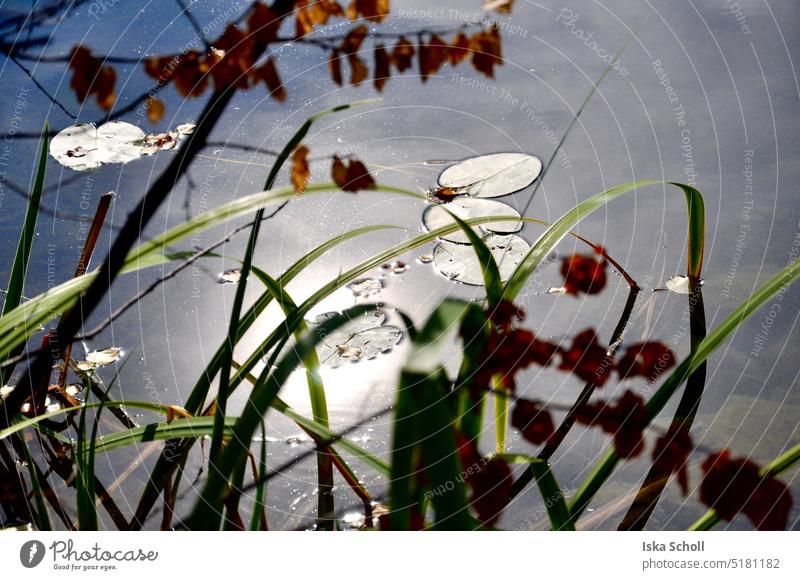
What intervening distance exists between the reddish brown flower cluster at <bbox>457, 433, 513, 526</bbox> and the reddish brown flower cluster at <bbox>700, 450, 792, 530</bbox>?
0.28m

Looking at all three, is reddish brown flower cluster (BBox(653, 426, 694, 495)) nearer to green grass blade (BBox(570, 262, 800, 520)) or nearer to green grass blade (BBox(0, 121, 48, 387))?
green grass blade (BBox(570, 262, 800, 520))

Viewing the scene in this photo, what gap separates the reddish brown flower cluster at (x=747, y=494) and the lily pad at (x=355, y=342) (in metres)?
0.58

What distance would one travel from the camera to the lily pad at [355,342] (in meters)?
1.40

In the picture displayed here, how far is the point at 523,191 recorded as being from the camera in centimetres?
162

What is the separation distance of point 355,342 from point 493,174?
44 cm

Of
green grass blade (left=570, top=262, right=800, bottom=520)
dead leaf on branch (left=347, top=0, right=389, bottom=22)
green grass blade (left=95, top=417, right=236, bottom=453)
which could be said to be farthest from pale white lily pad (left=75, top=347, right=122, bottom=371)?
green grass blade (left=570, top=262, right=800, bottom=520)

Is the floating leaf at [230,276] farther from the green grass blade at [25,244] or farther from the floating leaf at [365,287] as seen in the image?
the green grass blade at [25,244]

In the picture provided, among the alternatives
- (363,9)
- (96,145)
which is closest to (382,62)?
(363,9)

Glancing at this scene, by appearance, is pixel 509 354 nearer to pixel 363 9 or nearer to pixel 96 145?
pixel 363 9

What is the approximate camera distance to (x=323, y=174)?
1723 millimetres

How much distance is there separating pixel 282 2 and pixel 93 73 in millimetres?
538
